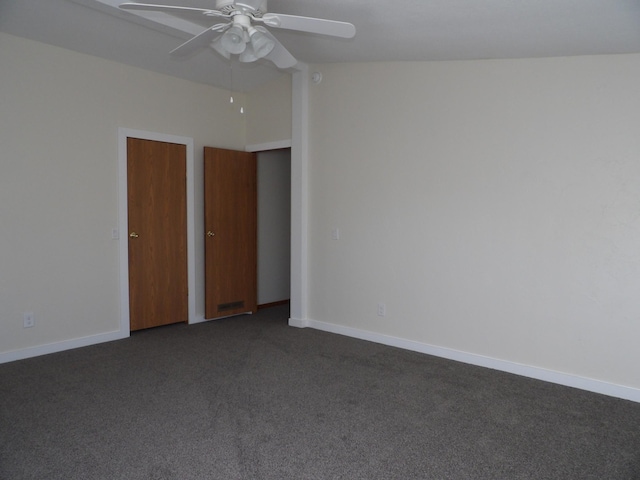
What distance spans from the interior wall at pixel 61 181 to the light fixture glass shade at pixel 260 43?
7.27 feet

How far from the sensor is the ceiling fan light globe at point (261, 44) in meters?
2.60

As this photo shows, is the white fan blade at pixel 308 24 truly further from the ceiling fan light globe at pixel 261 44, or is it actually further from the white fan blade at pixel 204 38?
the white fan blade at pixel 204 38

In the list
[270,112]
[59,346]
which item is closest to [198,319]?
[59,346]

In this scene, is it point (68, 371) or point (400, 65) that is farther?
point (400, 65)

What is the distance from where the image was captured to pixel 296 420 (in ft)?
9.05

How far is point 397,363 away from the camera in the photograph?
3.82 meters

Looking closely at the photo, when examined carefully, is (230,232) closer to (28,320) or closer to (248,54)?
(28,320)

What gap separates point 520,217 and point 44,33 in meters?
4.06

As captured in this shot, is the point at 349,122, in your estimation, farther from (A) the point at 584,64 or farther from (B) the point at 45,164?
(B) the point at 45,164

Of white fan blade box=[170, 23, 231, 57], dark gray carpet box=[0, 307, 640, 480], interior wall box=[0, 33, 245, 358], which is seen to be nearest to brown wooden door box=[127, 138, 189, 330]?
interior wall box=[0, 33, 245, 358]

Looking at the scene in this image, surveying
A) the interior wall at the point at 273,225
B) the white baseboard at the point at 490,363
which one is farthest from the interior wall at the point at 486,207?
the interior wall at the point at 273,225

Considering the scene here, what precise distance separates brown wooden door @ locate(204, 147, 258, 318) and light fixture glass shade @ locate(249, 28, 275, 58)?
246 centimetres

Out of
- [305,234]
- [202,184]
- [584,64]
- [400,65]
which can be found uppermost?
[400,65]

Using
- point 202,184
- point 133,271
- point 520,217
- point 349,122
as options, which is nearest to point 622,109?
point 520,217
